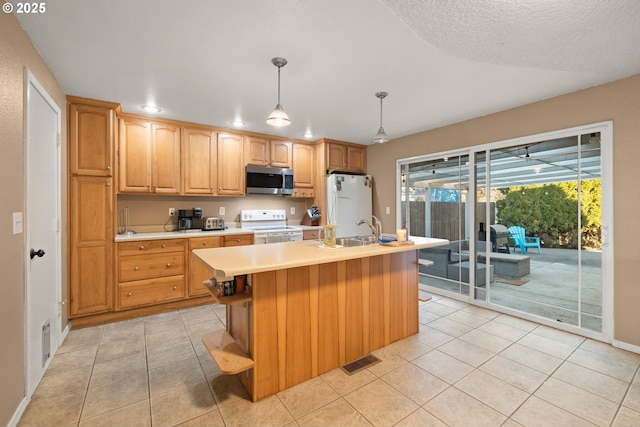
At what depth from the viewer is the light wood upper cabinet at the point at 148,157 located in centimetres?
345

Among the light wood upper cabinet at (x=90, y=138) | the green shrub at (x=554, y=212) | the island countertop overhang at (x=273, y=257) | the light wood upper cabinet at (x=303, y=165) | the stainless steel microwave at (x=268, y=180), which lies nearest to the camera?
the island countertop overhang at (x=273, y=257)

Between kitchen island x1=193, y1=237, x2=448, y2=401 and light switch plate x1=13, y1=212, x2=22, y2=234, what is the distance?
3.34 ft

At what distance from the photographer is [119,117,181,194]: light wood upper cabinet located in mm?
3451

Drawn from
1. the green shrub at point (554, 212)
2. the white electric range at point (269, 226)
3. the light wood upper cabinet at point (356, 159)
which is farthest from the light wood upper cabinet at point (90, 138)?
the green shrub at point (554, 212)

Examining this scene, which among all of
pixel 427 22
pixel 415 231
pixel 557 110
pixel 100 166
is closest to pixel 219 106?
pixel 100 166

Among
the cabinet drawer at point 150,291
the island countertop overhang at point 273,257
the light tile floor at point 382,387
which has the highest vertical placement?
the island countertop overhang at point 273,257

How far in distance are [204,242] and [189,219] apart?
559 mm

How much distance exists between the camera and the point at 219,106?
3238mm

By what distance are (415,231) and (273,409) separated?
11.3 ft

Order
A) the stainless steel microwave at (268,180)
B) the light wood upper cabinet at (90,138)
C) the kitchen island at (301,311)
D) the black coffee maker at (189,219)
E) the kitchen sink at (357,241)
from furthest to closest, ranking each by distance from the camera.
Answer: the stainless steel microwave at (268,180) → the black coffee maker at (189,219) → the light wood upper cabinet at (90,138) → the kitchen sink at (357,241) → the kitchen island at (301,311)

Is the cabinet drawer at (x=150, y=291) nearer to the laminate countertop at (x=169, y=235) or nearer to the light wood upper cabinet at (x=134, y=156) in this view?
the laminate countertop at (x=169, y=235)

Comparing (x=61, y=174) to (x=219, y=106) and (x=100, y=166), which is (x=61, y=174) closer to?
(x=100, y=166)

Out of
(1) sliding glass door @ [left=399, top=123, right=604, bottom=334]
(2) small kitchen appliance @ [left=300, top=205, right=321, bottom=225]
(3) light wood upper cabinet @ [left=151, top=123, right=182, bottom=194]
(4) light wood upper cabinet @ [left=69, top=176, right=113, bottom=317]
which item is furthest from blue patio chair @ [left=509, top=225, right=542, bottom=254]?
(4) light wood upper cabinet @ [left=69, top=176, right=113, bottom=317]

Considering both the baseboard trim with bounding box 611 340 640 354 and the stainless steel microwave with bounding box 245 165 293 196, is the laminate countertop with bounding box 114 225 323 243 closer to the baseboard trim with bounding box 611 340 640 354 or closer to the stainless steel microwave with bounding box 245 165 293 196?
the stainless steel microwave with bounding box 245 165 293 196
